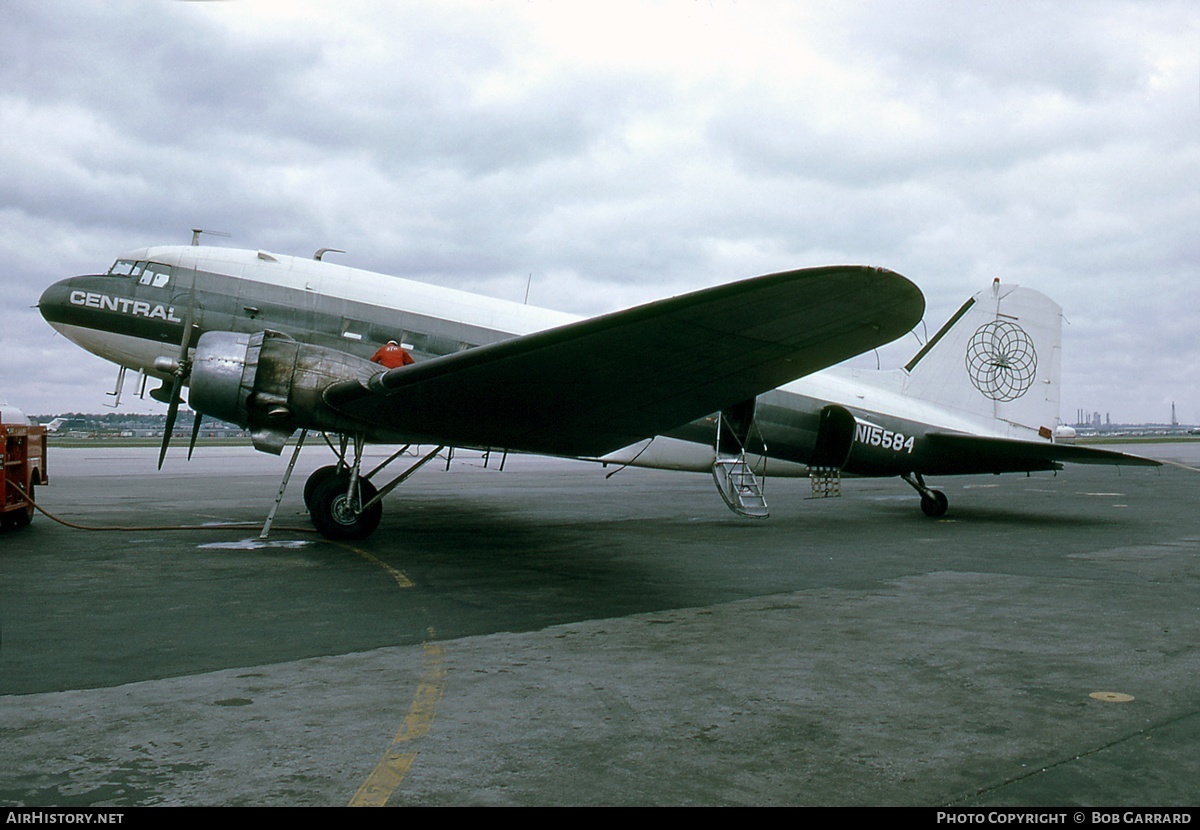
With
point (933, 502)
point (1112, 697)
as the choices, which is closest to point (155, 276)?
point (1112, 697)

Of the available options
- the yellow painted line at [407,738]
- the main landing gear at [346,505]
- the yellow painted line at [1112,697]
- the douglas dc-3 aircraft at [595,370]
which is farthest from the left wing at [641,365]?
the yellow painted line at [407,738]

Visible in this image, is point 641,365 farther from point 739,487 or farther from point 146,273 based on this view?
point 146,273

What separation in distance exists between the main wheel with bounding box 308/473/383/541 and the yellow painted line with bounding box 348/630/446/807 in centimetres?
636

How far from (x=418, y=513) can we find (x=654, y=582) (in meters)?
8.79

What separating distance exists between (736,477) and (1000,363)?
6.86 m

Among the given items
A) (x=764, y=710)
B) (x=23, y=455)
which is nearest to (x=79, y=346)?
(x=23, y=455)

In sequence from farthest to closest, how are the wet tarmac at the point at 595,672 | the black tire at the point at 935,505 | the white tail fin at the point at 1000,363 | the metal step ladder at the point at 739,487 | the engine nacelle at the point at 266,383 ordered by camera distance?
the white tail fin at the point at 1000,363
the black tire at the point at 935,505
the metal step ladder at the point at 739,487
the engine nacelle at the point at 266,383
the wet tarmac at the point at 595,672

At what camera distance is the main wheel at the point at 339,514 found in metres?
11.7

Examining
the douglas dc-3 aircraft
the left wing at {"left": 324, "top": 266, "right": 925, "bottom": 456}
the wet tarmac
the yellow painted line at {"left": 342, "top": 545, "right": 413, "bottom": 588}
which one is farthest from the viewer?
the yellow painted line at {"left": 342, "top": 545, "right": 413, "bottom": 588}

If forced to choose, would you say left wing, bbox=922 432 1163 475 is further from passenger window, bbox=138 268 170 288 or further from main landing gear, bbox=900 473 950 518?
passenger window, bbox=138 268 170 288

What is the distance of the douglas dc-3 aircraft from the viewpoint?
26.1ft

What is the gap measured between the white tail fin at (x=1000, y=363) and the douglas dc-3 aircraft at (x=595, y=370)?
0.04m

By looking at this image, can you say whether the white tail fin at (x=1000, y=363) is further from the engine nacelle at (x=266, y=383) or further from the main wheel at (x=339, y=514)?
the engine nacelle at (x=266, y=383)

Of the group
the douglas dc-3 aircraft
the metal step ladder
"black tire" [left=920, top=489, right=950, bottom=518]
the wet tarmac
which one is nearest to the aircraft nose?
the douglas dc-3 aircraft
